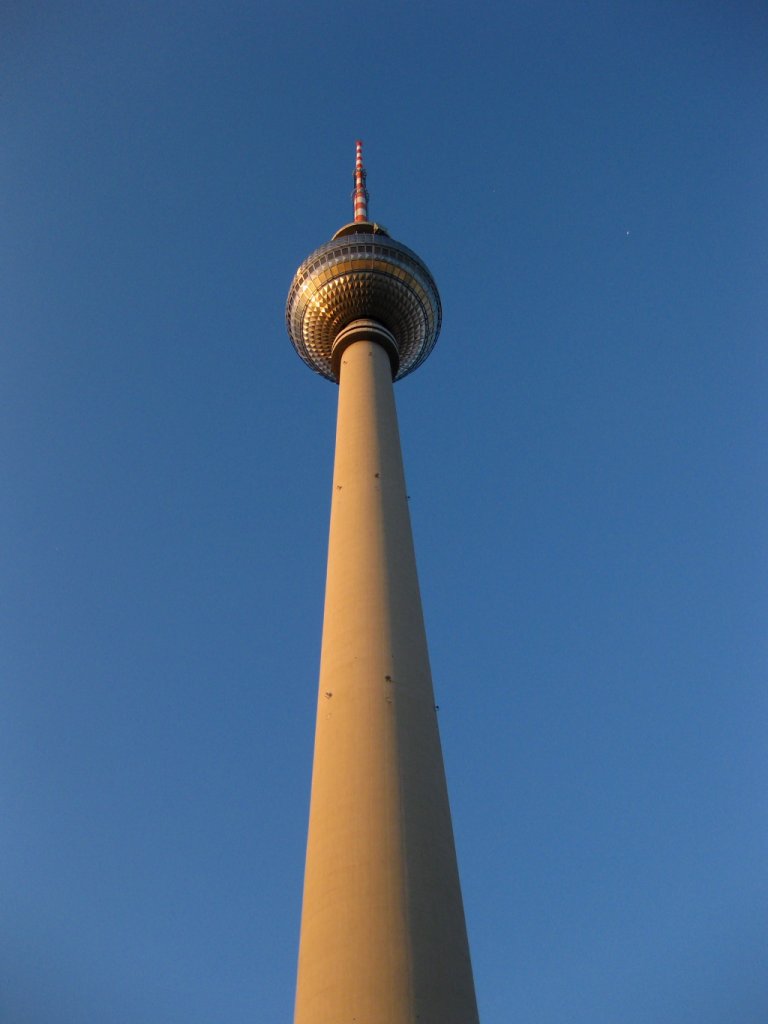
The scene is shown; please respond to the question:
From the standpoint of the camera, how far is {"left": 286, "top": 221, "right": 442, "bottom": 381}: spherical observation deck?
36719 millimetres

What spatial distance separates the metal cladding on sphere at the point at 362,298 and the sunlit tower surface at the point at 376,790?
658cm

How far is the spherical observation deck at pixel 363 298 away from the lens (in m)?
36.7

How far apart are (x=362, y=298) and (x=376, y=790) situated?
24.0 meters

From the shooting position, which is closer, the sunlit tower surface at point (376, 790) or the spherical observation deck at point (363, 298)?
the sunlit tower surface at point (376, 790)

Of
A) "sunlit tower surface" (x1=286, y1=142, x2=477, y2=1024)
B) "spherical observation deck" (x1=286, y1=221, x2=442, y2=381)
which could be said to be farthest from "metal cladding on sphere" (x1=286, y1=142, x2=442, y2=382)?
"sunlit tower surface" (x1=286, y1=142, x2=477, y2=1024)

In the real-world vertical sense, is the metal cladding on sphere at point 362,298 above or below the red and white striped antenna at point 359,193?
below

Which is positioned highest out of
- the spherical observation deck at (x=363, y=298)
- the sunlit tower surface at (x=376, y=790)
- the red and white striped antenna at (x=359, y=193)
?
the red and white striped antenna at (x=359, y=193)

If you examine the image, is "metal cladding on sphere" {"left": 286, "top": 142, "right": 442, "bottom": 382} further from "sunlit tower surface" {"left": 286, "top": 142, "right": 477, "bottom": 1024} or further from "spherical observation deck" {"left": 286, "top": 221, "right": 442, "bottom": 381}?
"sunlit tower surface" {"left": 286, "top": 142, "right": 477, "bottom": 1024}

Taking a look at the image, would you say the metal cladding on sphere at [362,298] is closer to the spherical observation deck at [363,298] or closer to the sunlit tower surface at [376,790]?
the spherical observation deck at [363,298]

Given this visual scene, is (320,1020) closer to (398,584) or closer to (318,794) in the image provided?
(318,794)

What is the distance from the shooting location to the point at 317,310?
37.3 m

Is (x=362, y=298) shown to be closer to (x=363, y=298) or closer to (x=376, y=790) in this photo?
(x=363, y=298)

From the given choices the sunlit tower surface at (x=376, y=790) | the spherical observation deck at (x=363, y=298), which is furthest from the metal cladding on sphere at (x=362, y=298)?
the sunlit tower surface at (x=376, y=790)

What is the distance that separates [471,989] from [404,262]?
29.3m
